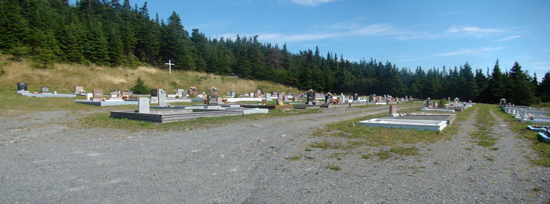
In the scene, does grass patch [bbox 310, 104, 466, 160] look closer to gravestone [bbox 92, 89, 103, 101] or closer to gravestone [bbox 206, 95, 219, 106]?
gravestone [bbox 206, 95, 219, 106]

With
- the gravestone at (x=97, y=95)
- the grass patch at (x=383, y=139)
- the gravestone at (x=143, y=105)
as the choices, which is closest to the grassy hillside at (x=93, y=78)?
the gravestone at (x=97, y=95)

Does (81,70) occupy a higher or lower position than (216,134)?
higher

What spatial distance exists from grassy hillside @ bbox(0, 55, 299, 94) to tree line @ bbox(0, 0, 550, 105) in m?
2.25

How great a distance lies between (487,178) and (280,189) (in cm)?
312

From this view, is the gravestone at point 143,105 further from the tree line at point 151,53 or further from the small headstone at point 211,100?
the tree line at point 151,53

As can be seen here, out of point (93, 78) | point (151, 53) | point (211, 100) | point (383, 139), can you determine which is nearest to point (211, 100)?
point (211, 100)

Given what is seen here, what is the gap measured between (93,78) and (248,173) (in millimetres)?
35490

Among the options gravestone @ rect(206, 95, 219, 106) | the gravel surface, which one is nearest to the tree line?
gravestone @ rect(206, 95, 219, 106)

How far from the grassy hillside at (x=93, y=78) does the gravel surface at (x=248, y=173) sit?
27258 millimetres

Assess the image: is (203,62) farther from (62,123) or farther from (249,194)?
(249,194)

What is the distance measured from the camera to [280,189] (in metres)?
3.91

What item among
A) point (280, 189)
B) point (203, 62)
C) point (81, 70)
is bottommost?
point (280, 189)

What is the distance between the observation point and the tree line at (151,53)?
36.9 metres

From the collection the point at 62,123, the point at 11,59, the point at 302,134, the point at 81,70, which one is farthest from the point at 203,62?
the point at 302,134
